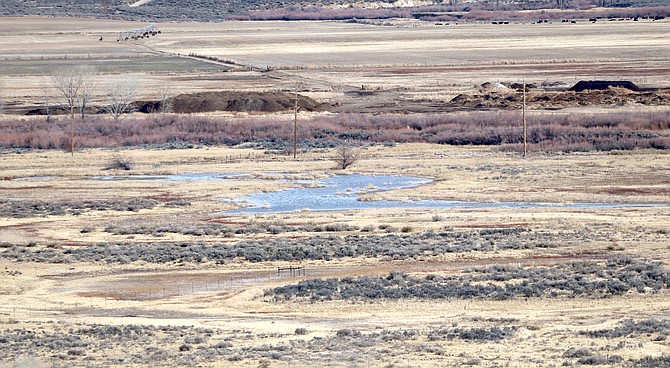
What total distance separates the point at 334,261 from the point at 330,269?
1152 millimetres

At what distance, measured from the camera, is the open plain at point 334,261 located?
2119 cm

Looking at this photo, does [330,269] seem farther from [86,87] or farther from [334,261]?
[86,87]

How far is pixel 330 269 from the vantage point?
31.1 metres

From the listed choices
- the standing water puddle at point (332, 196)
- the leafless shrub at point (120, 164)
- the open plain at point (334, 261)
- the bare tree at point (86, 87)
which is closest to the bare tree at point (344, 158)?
the open plain at point (334, 261)

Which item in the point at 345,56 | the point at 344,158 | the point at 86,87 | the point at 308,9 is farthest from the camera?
the point at 308,9

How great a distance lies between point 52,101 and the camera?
271ft

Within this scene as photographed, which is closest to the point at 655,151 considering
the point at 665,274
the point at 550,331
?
the point at 665,274

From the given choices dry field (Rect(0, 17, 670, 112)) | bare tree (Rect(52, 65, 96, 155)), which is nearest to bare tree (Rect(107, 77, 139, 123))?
bare tree (Rect(52, 65, 96, 155))

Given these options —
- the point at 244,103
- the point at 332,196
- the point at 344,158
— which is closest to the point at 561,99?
the point at 244,103

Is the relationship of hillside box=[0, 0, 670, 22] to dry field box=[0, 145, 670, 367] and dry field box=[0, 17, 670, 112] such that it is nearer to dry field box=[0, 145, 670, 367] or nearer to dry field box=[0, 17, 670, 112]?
dry field box=[0, 17, 670, 112]

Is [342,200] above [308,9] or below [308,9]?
below

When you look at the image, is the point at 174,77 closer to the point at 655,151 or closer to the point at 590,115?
the point at 590,115

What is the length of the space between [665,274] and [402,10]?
16137 centimetres

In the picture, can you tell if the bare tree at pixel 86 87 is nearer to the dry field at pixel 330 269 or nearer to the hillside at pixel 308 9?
the dry field at pixel 330 269
